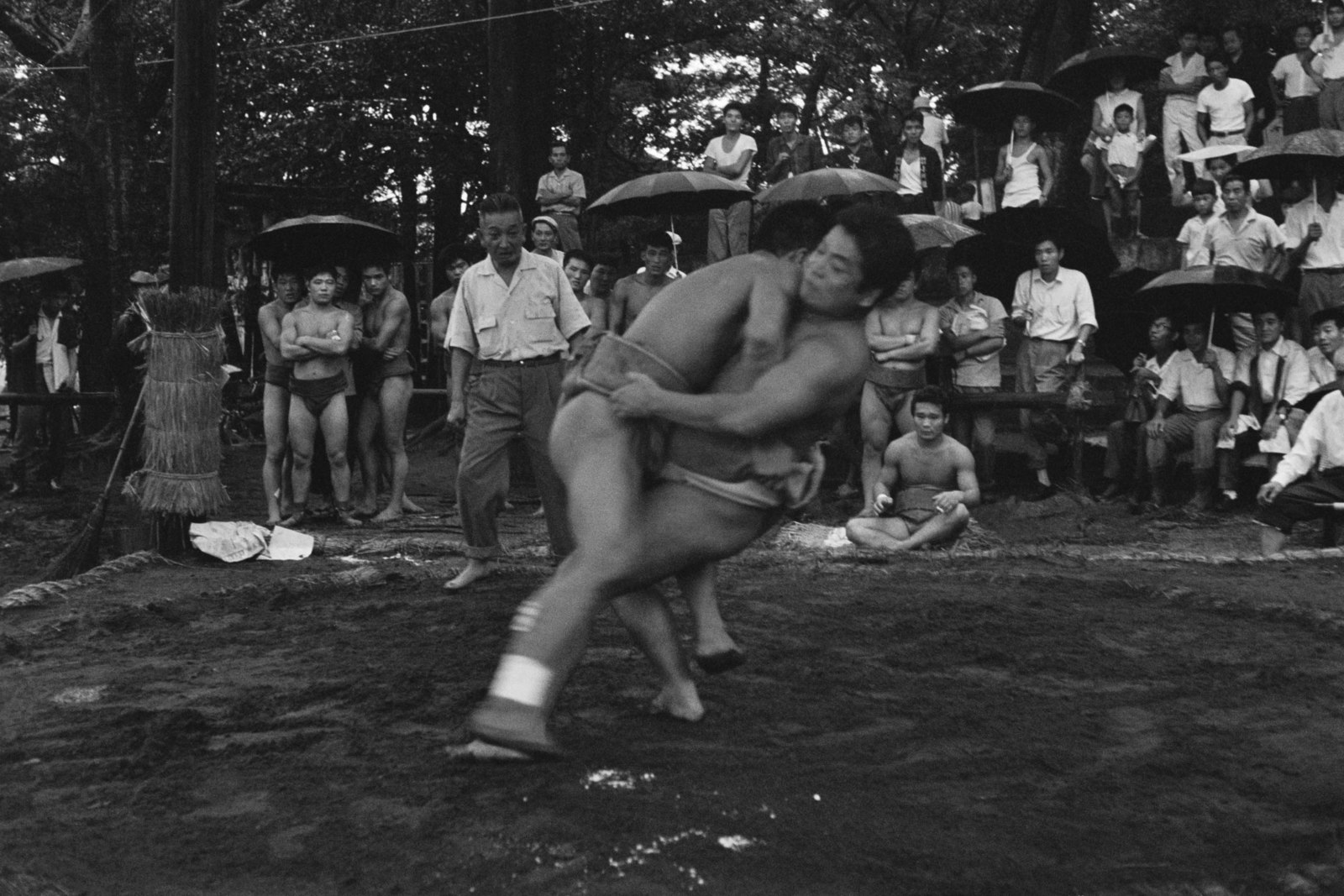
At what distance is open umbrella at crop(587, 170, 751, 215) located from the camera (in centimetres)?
1007

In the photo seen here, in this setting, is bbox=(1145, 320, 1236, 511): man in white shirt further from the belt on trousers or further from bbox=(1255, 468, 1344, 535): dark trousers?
the belt on trousers

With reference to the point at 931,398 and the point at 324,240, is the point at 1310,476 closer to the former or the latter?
the point at 931,398

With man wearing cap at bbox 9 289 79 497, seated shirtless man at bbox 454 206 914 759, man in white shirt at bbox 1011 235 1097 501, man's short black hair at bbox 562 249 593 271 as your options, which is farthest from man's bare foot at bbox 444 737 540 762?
man wearing cap at bbox 9 289 79 497

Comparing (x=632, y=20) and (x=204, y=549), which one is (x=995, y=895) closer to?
(x=204, y=549)

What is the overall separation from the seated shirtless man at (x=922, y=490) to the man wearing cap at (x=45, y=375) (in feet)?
21.8

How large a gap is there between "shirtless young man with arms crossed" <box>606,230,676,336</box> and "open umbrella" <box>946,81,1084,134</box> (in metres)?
3.61

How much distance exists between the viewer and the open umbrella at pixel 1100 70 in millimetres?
11820

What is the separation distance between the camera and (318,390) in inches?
347

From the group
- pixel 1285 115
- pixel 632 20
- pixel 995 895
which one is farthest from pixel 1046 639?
pixel 632 20

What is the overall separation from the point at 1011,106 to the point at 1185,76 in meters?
1.51

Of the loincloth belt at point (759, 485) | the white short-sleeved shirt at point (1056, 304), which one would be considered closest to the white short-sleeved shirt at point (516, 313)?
the loincloth belt at point (759, 485)

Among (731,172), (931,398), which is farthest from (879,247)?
(731,172)

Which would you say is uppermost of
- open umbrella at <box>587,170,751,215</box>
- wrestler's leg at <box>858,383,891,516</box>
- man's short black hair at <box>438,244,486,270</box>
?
open umbrella at <box>587,170,751,215</box>

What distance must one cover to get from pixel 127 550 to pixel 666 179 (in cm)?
418
